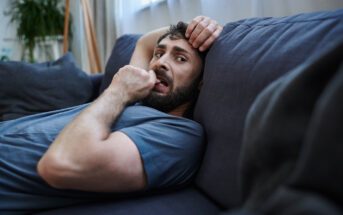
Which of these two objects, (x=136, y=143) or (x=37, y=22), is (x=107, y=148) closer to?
(x=136, y=143)

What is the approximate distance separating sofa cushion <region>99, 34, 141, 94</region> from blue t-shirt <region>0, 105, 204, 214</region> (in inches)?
26.5

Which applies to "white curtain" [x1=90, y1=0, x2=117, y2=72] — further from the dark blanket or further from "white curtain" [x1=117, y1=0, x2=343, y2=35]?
the dark blanket

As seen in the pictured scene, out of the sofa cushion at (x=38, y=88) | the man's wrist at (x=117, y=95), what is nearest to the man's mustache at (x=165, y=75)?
the man's wrist at (x=117, y=95)

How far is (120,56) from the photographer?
156 cm

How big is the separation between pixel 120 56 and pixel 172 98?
623 mm

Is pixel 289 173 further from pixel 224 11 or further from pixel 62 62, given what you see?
pixel 62 62

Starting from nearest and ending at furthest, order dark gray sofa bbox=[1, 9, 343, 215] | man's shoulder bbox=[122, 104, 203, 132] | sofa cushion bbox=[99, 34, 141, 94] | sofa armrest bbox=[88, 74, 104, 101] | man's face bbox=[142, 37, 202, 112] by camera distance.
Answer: dark gray sofa bbox=[1, 9, 343, 215] < man's shoulder bbox=[122, 104, 203, 132] < man's face bbox=[142, 37, 202, 112] < sofa cushion bbox=[99, 34, 141, 94] < sofa armrest bbox=[88, 74, 104, 101]

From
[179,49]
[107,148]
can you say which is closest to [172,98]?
[179,49]

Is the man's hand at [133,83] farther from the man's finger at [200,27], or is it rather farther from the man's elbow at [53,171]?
the man's elbow at [53,171]

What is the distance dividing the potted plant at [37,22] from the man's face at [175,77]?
8.61 ft

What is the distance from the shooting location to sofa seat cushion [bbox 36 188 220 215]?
0.69 m

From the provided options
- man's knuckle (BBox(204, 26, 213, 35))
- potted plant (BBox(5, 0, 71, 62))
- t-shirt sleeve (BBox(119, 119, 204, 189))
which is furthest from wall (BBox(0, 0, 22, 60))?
t-shirt sleeve (BBox(119, 119, 204, 189))

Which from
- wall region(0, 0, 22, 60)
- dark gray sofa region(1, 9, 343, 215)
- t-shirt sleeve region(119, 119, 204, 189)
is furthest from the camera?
wall region(0, 0, 22, 60)

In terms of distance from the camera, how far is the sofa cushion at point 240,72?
627 mm
